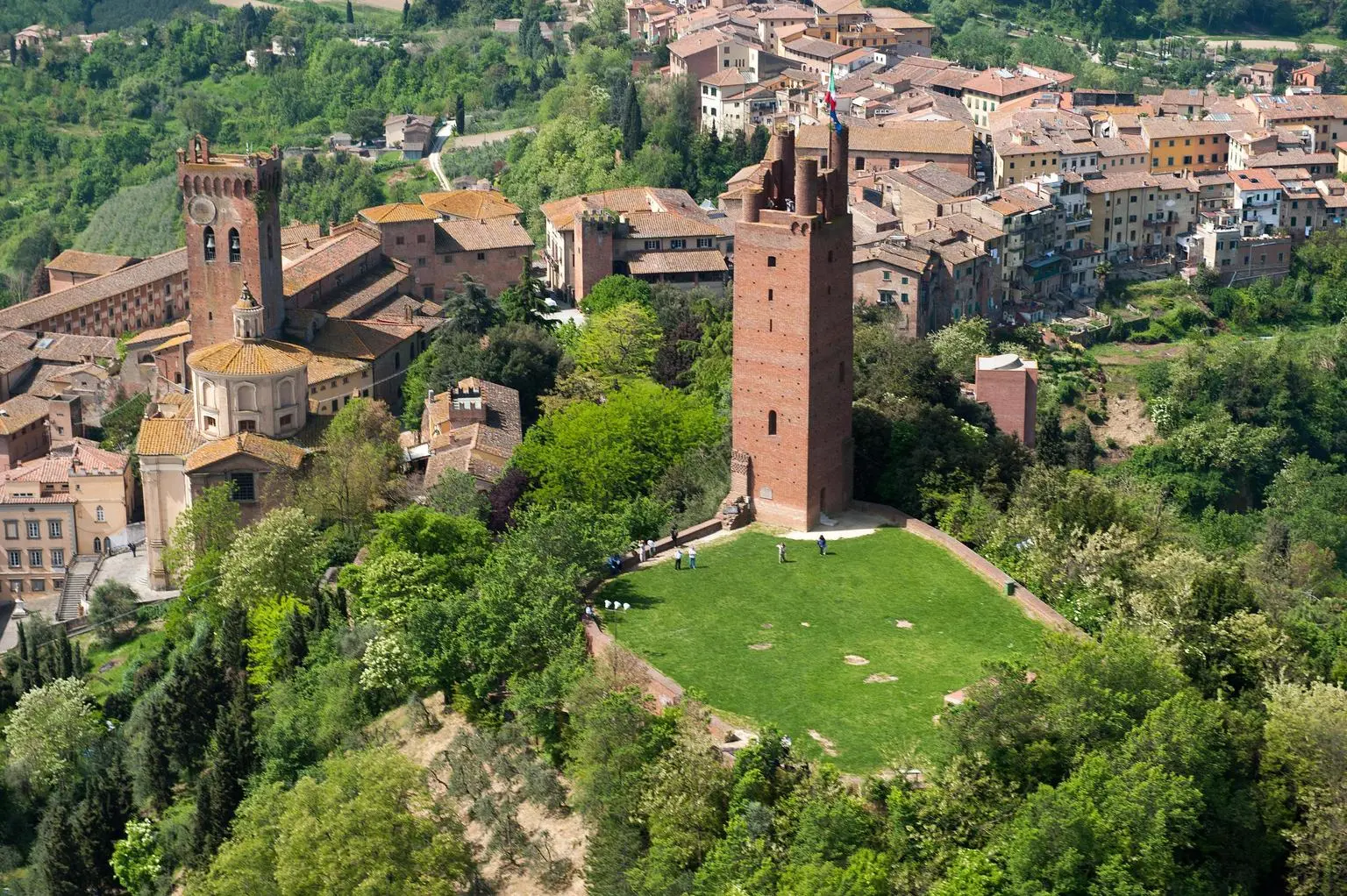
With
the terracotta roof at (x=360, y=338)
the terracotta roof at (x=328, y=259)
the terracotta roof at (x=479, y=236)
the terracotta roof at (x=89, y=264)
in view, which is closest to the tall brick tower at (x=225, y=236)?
the terracotta roof at (x=360, y=338)

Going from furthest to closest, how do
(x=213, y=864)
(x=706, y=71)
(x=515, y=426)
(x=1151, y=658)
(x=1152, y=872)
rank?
(x=706, y=71) < (x=515, y=426) < (x=213, y=864) < (x=1151, y=658) < (x=1152, y=872)

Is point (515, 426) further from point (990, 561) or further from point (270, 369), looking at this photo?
point (990, 561)

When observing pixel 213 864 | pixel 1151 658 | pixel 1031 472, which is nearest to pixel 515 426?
pixel 1031 472

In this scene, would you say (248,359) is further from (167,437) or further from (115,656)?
(115,656)

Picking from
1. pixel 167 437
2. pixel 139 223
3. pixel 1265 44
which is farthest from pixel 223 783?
pixel 1265 44

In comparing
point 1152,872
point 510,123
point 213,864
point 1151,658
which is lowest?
point 213,864

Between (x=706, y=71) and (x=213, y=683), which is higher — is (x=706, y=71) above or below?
above

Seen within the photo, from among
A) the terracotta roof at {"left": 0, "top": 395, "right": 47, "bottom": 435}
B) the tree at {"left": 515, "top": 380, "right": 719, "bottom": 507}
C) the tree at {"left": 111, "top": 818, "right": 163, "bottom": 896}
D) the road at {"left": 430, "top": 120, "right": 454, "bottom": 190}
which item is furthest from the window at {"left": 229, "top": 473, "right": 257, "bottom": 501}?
the road at {"left": 430, "top": 120, "right": 454, "bottom": 190}

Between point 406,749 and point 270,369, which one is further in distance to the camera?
point 270,369
